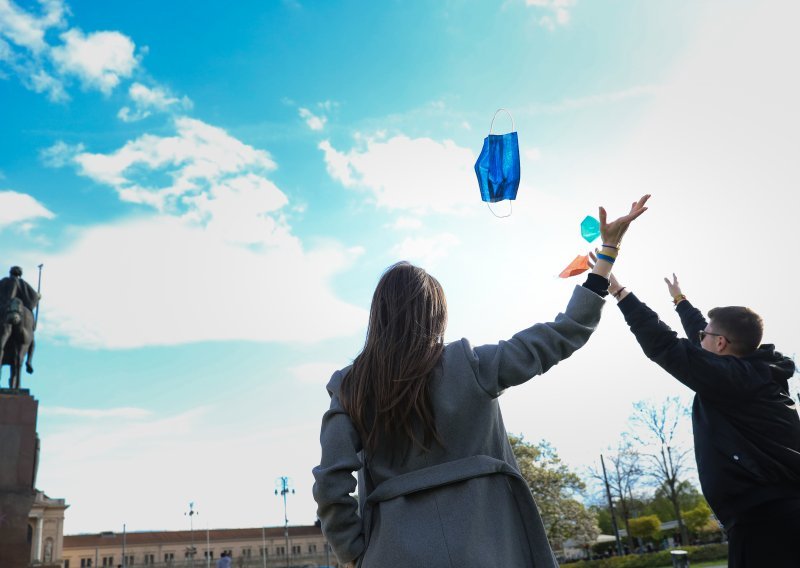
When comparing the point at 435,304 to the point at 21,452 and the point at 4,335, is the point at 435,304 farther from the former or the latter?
the point at 4,335

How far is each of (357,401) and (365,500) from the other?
0.34m

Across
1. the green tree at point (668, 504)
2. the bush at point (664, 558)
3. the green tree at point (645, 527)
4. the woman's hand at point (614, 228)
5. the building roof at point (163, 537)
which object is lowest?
the bush at point (664, 558)

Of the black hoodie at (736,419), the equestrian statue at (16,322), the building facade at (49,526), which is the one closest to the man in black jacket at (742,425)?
the black hoodie at (736,419)

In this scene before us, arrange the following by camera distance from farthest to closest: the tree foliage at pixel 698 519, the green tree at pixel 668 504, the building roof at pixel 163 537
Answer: the building roof at pixel 163 537 → the green tree at pixel 668 504 → the tree foliage at pixel 698 519

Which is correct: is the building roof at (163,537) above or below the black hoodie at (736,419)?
above

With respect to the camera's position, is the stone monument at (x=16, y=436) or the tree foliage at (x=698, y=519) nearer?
the stone monument at (x=16, y=436)

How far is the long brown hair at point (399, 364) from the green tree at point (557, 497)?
3722 cm

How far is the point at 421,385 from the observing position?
7.15ft

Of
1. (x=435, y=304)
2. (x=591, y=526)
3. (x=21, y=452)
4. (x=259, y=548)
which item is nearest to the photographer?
(x=435, y=304)

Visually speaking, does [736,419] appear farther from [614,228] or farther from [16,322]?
[16,322]

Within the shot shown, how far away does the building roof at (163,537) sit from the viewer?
284 ft

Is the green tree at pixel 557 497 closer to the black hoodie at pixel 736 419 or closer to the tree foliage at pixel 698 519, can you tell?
the tree foliage at pixel 698 519

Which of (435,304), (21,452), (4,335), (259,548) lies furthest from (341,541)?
(259,548)

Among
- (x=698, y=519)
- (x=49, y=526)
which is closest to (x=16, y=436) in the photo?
(x=698, y=519)
